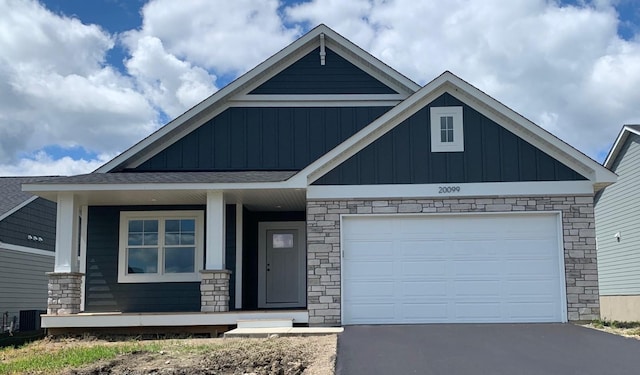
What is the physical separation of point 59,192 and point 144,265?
2570 mm

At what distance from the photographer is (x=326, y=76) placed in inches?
612

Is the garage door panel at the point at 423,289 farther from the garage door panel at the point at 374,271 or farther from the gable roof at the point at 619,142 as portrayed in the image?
the gable roof at the point at 619,142

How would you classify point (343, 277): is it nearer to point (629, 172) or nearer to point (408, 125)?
point (408, 125)

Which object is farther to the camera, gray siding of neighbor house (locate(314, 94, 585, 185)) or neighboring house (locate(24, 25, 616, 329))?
gray siding of neighbor house (locate(314, 94, 585, 185))

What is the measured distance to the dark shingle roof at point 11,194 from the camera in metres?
19.9

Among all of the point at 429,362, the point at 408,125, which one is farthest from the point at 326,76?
the point at 429,362

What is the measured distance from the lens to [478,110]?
12641 millimetres

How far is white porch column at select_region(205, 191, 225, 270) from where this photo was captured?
501 inches

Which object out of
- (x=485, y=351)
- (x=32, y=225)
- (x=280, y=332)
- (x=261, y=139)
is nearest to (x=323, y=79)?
(x=261, y=139)

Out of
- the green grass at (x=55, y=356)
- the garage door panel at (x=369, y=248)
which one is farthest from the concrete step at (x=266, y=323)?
the green grass at (x=55, y=356)

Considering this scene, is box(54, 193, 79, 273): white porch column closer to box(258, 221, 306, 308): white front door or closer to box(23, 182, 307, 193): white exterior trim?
box(23, 182, 307, 193): white exterior trim

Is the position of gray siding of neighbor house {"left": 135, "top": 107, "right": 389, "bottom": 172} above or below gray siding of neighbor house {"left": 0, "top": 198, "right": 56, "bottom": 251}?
above

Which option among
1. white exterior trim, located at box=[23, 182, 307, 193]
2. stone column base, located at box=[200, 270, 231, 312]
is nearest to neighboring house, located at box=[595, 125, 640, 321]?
white exterior trim, located at box=[23, 182, 307, 193]

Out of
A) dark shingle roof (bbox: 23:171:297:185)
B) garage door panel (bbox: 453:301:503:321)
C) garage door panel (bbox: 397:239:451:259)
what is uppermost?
dark shingle roof (bbox: 23:171:297:185)
